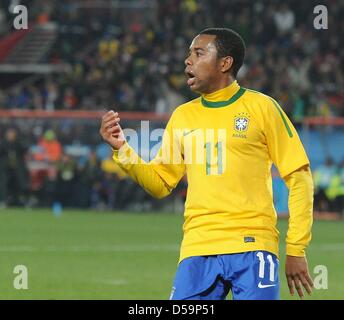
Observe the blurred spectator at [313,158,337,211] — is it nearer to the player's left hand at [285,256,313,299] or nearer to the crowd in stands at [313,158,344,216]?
the crowd in stands at [313,158,344,216]

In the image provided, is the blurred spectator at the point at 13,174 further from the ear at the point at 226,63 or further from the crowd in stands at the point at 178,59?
the ear at the point at 226,63

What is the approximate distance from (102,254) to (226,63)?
Result: 396 inches

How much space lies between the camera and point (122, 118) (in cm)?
2758

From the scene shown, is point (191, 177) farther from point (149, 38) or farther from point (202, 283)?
point (149, 38)

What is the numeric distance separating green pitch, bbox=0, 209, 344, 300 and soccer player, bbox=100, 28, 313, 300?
5.25m

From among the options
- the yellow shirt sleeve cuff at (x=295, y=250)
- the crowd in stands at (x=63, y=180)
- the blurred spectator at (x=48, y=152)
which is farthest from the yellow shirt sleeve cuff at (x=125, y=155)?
the blurred spectator at (x=48, y=152)

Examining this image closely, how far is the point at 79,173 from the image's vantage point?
87.2 ft

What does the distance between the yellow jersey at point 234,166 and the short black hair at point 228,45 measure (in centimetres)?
18

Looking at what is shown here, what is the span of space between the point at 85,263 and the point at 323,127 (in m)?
11.9

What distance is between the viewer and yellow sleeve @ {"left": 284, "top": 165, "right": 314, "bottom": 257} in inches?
266

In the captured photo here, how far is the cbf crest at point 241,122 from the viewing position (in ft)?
22.8

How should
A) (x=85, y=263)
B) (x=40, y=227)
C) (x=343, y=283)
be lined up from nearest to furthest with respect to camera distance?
1. (x=343, y=283)
2. (x=85, y=263)
3. (x=40, y=227)

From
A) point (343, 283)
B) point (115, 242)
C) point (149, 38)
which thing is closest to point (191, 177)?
point (343, 283)

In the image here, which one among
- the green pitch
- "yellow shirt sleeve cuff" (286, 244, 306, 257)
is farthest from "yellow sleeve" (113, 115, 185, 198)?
the green pitch
